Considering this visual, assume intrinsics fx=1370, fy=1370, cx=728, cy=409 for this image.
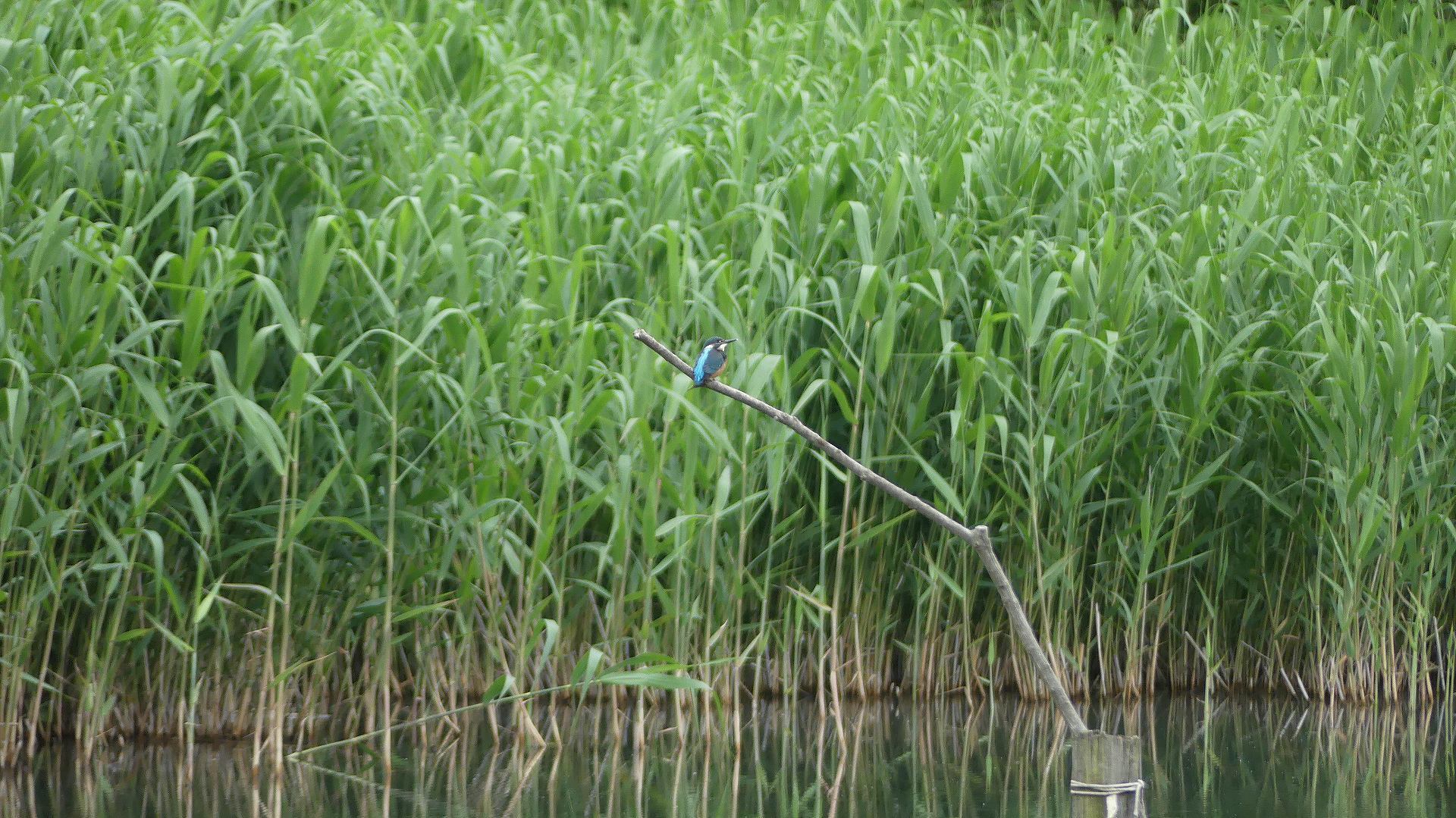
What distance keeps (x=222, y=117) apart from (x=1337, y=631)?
4.47 meters

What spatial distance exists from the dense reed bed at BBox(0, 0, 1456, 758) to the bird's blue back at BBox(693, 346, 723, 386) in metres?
0.73

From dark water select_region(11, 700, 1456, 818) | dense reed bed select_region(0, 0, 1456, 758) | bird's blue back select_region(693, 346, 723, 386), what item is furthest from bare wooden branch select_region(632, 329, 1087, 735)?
dense reed bed select_region(0, 0, 1456, 758)

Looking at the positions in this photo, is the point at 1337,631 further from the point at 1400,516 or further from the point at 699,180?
the point at 699,180

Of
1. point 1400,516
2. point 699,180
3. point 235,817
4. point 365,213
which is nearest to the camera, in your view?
point 235,817

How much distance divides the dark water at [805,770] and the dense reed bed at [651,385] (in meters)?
0.22

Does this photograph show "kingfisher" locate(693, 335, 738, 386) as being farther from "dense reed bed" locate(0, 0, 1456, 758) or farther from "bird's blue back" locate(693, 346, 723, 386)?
"dense reed bed" locate(0, 0, 1456, 758)

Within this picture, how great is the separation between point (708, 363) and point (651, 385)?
979mm

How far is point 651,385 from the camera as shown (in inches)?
175

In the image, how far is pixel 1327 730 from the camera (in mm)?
4848

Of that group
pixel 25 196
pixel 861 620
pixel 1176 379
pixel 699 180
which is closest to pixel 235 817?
pixel 25 196

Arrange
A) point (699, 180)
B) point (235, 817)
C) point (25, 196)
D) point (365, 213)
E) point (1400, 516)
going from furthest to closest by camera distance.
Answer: point (699, 180) → point (1400, 516) → point (365, 213) → point (25, 196) → point (235, 817)

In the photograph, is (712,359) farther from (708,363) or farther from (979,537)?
(979,537)

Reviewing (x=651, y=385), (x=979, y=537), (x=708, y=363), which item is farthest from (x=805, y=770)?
(x=979, y=537)

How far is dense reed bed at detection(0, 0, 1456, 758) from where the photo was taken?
4.16 metres
